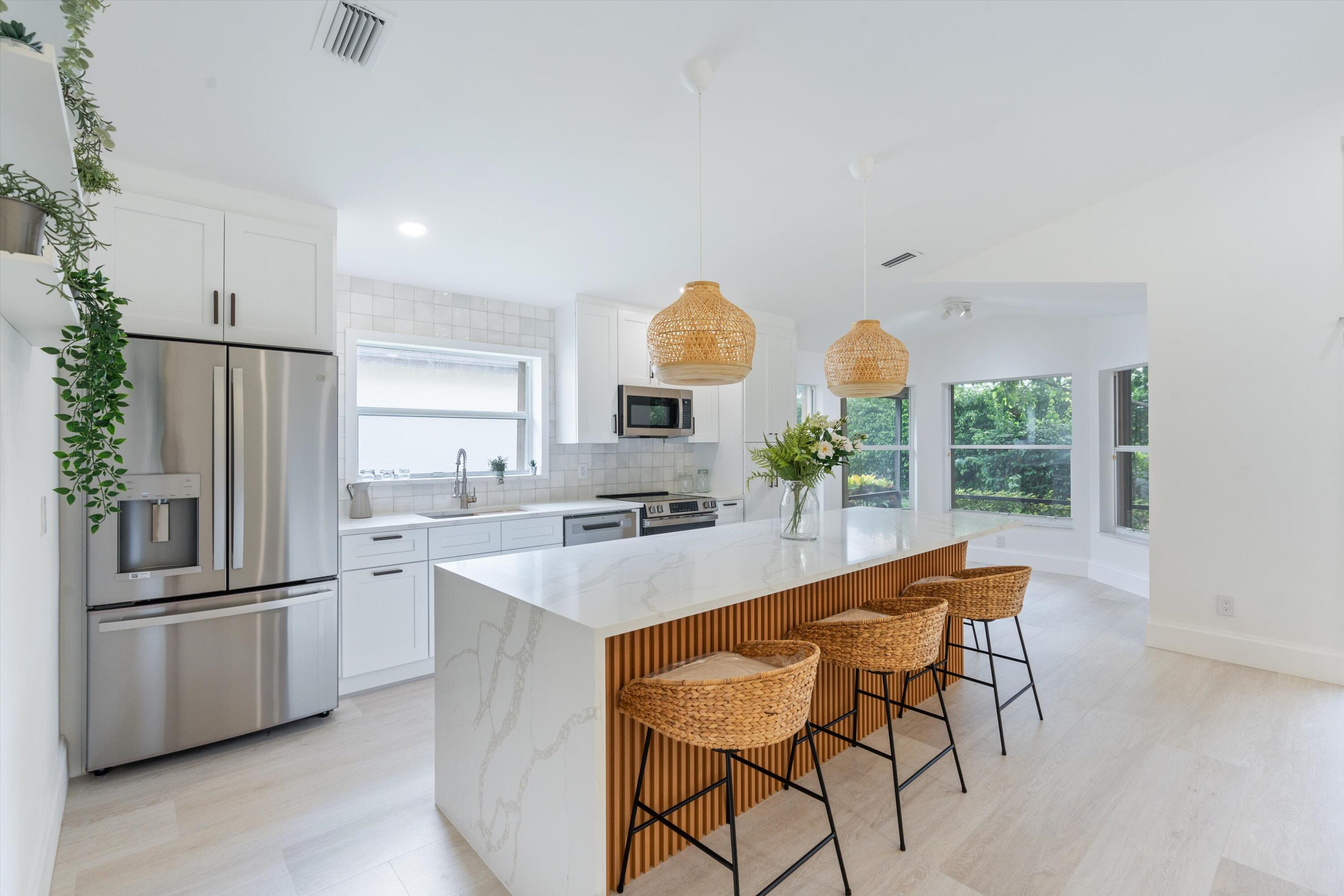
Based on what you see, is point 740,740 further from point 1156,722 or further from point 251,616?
point 1156,722

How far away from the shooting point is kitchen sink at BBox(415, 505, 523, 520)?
12.7ft

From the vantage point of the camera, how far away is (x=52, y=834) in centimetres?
194

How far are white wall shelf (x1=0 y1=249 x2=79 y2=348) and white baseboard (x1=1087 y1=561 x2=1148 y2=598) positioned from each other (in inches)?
253

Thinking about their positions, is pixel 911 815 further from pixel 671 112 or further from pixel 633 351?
pixel 633 351

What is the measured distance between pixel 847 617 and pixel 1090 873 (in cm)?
99

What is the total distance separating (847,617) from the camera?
2383 millimetres

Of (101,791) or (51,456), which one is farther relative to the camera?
(101,791)

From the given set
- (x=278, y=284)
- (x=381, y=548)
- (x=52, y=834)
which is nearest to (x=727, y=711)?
(x=52, y=834)

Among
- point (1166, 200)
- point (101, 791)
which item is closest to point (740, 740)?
point (101, 791)

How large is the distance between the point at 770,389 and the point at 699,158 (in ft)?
8.95

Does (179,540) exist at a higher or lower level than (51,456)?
lower

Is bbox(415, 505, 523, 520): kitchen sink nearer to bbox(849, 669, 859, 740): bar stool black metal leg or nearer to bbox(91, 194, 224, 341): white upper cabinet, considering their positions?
bbox(91, 194, 224, 341): white upper cabinet

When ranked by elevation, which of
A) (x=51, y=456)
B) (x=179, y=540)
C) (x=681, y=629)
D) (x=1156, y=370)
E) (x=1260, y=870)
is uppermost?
(x=1156, y=370)

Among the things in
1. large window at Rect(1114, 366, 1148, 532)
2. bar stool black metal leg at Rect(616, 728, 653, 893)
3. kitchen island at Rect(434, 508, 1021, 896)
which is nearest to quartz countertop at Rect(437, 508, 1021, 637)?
kitchen island at Rect(434, 508, 1021, 896)
